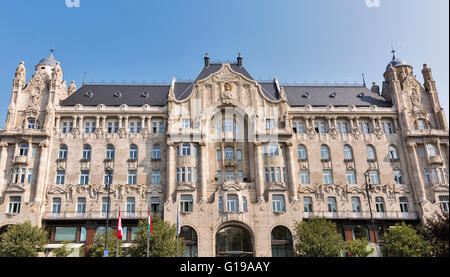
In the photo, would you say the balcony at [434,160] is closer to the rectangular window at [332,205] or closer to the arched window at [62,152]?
the rectangular window at [332,205]

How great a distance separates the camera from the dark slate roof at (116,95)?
6159cm

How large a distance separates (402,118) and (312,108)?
46.4ft

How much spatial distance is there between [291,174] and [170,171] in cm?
1753

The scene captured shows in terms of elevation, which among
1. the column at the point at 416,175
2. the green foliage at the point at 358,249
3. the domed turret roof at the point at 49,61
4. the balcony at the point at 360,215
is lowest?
the green foliage at the point at 358,249

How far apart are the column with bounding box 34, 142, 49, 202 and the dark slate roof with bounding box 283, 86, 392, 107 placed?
1508 inches

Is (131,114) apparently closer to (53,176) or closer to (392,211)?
(53,176)

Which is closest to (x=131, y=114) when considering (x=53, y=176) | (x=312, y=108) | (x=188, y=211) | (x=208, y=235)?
(x=53, y=176)

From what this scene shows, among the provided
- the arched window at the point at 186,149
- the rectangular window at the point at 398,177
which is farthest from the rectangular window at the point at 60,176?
the rectangular window at the point at 398,177

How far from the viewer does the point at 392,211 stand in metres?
54.8

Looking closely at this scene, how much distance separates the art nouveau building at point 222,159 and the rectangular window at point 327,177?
0.50 ft

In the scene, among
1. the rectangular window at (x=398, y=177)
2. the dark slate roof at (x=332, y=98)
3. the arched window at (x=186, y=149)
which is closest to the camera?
the arched window at (x=186, y=149)

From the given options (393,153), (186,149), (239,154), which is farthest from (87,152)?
(393,153)

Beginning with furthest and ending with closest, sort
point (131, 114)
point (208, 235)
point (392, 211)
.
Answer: point (131, 114) → point (392, 211) → point (208, 235)

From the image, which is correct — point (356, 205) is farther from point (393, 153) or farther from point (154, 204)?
point (154, 204)
